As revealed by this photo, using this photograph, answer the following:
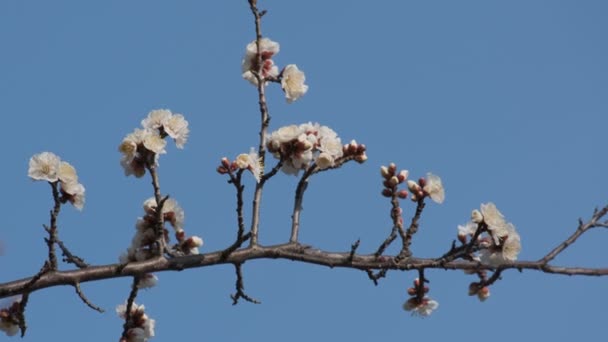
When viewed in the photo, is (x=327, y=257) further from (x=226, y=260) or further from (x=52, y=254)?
(x=52, y=254)

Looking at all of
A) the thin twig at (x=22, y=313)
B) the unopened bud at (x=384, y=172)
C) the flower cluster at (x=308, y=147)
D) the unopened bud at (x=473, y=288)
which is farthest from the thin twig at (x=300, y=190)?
the thin twig at (x=22, y=313)

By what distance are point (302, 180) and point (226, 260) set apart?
67 centimetres

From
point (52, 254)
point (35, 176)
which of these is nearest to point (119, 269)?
point (52, 254)

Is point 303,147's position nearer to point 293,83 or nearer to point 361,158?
point 361,158

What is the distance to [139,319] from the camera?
451 centimetres

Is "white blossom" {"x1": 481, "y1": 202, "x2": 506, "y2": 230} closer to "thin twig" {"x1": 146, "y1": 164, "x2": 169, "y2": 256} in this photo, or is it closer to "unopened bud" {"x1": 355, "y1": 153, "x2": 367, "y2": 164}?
"unopened bud" {"x1": 355, "y1": 153, "x2": 367, "y2": 164}

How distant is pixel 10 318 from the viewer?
13.8 ft

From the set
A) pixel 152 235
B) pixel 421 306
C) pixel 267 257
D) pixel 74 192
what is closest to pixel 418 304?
pixel 421 306

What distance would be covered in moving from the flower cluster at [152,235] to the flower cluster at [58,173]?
33 centimetres

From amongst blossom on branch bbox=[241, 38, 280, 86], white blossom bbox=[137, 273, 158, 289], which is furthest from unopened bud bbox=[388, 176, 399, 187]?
white blossom bbox=[137, 273, 158, 289]

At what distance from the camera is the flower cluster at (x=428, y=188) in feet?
14.1

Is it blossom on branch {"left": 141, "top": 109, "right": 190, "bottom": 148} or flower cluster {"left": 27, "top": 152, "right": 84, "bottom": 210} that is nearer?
flower cluster {"left": 27, "top": 152, "right": 84, "bottom": 210}

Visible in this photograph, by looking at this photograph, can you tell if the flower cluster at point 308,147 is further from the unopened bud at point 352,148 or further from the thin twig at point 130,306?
the thin twig at point 130,306

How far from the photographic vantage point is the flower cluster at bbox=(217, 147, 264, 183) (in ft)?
13.0
